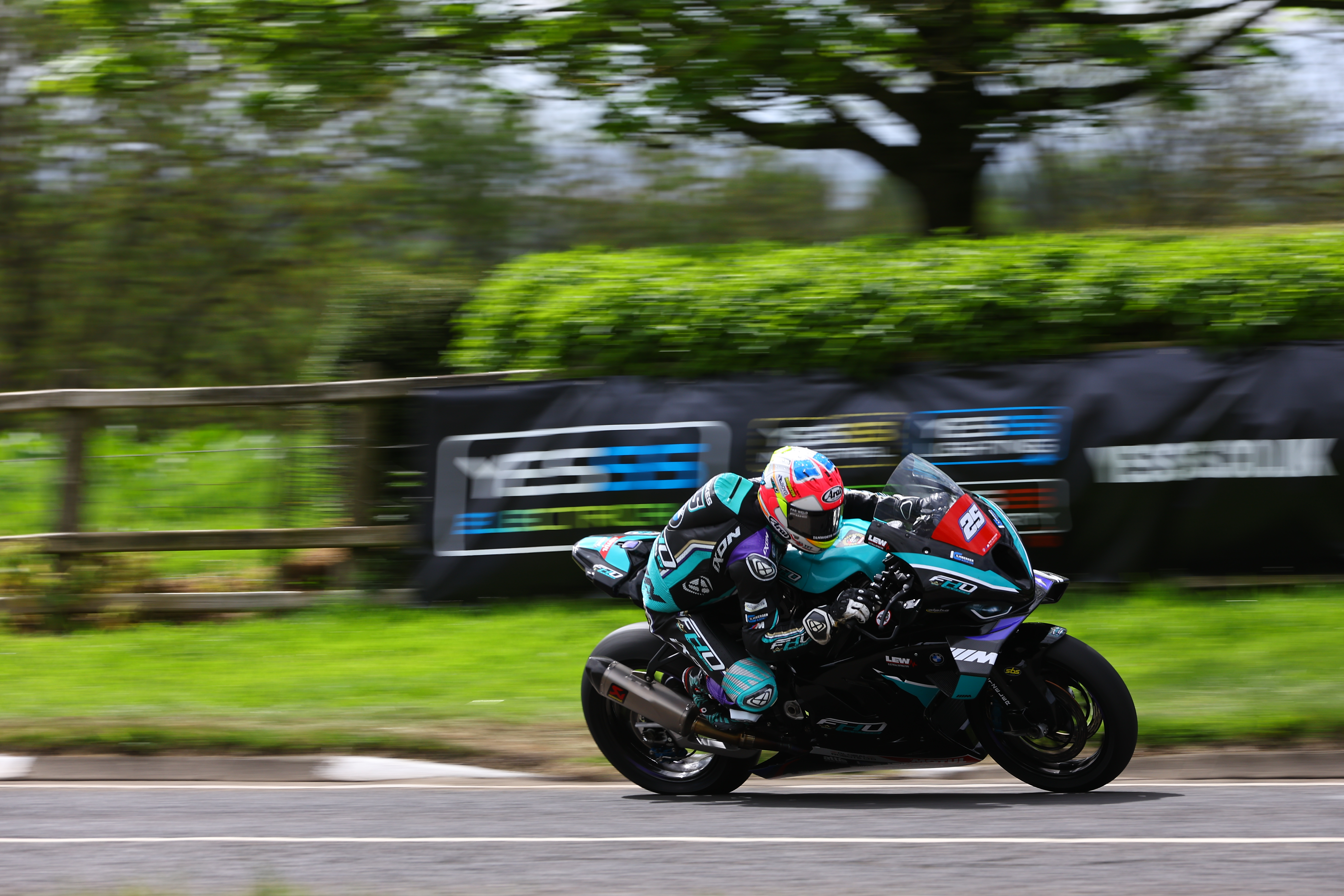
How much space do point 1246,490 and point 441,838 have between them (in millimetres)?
6387

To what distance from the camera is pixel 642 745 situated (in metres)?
6.61

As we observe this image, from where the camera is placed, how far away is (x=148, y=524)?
11.2 m

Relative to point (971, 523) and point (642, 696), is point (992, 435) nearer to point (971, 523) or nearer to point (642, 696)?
point (971, 523)

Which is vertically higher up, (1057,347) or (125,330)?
(1057,347)

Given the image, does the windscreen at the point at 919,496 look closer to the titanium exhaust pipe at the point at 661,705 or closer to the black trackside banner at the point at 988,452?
the titanium exhaust pipe at the point at 661,705

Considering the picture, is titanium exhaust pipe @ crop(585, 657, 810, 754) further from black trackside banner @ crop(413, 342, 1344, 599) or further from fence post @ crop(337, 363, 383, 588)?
fence post @ crop(337, 363, 383, 588)

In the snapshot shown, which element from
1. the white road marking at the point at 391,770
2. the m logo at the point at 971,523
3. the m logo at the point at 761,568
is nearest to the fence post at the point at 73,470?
the white road marking at the point at 391,770

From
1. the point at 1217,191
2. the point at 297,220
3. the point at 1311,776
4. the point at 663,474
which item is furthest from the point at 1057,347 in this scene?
the point at 297,220

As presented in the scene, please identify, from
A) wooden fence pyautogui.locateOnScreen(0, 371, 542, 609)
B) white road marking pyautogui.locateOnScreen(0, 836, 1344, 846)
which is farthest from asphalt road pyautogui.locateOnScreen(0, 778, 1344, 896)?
wooden fence pyautogui.locateOnScreen(0, 371, 542, 609)

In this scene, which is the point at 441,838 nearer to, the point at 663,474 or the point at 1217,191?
the point at 663,474

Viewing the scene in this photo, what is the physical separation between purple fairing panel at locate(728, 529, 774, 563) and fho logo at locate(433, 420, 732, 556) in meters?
3.89

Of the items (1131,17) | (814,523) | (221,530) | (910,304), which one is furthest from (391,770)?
(1131,17)

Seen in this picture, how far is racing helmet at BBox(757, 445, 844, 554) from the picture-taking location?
6.05m

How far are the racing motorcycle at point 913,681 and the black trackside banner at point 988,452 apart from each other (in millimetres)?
3557
